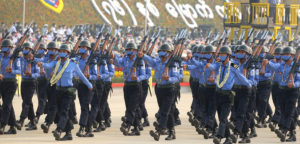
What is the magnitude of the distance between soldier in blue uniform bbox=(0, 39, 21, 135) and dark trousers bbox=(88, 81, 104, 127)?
1.72 meters

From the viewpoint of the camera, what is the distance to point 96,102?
19734 mm

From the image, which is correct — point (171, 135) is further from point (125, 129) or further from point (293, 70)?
point (293, 70)

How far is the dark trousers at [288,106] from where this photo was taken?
741 inches

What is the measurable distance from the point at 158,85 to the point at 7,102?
11.1 ft

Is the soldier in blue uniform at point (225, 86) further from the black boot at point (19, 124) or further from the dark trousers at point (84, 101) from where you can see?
the black boot at point (19, 124)

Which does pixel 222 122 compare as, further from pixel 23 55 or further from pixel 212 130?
pixel 23 55

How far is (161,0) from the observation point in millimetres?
68812

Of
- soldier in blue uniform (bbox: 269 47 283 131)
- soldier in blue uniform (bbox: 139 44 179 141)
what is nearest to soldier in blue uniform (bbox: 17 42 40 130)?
soldier in blue uniform (bbox: 139 44 179 141)

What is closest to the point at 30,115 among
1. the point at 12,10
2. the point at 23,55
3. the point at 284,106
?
the point at 23,55

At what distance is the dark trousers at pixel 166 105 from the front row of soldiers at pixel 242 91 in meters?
0.69

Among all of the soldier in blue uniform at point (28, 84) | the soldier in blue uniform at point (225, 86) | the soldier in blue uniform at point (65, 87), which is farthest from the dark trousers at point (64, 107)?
the soldier in blue uniform at point (225, 86)

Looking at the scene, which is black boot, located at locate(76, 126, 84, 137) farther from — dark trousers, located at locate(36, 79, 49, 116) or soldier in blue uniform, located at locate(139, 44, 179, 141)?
dark trousers, located at locate(36, 79, 49, 116)

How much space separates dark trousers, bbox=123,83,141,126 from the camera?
19.3 metres

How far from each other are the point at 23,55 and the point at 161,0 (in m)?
48.4
